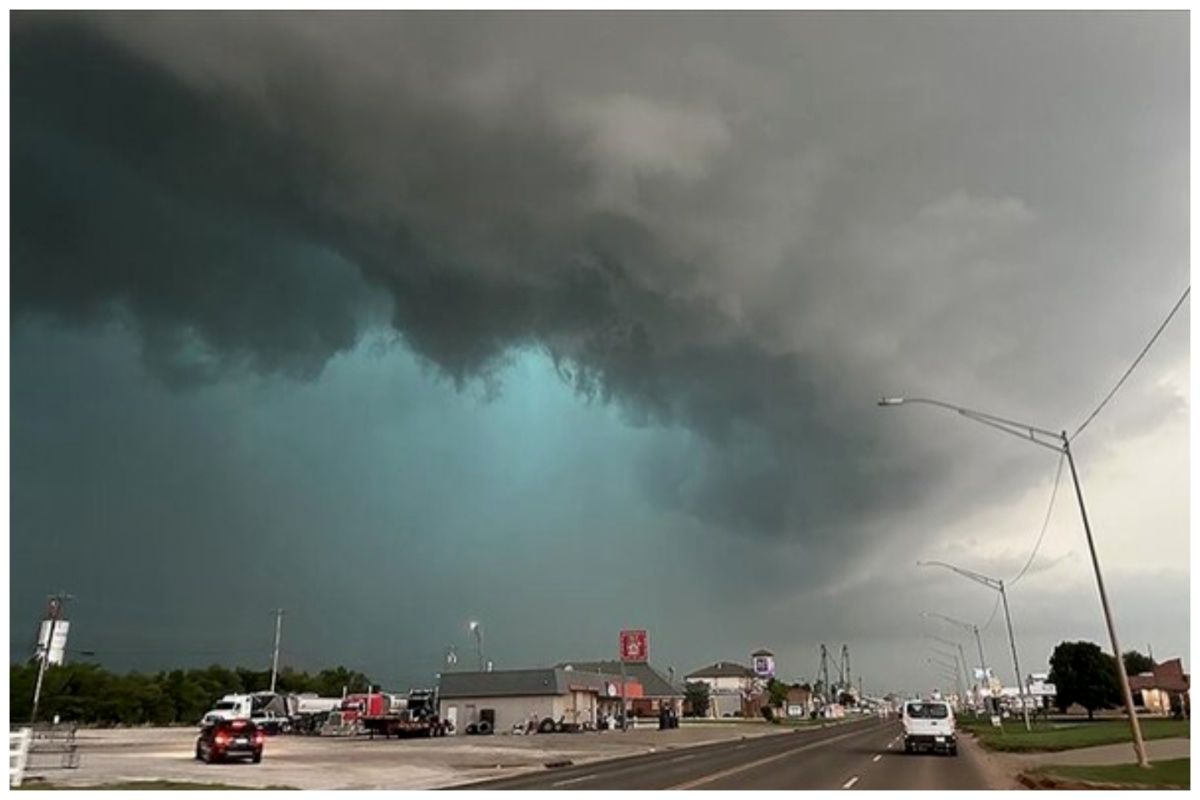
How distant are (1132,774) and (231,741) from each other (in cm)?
3170

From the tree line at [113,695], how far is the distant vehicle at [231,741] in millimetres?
79076

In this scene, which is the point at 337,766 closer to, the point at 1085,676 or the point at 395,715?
the point at 395,715

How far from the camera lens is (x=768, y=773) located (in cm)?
3397

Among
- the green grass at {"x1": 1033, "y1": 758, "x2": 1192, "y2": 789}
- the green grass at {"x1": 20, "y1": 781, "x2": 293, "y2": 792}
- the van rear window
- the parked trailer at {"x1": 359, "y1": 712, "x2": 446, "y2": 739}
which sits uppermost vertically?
the parked trailer at {"x1": 359, "y1": 712, "x2": 446, "y2": 739}

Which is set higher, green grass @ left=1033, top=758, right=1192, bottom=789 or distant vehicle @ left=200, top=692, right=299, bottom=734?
distant vehicle @ left=200, top=692, right=299, bottom=734

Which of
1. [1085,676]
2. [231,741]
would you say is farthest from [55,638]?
[1085,676]

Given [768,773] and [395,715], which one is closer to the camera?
[768,773]

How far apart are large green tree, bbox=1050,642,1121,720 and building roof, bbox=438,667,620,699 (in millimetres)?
60732

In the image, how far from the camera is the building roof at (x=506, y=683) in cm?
9300

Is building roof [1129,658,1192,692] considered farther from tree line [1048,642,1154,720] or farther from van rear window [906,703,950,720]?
van rear window [906,703,950,720]

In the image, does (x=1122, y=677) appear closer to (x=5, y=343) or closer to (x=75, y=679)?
(x=5, y=343)

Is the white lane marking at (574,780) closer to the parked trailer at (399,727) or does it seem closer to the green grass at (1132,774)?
the green grass at (1132,774)

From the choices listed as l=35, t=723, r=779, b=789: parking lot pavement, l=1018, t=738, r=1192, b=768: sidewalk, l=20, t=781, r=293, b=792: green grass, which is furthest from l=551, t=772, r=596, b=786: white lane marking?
l=1018, t=738, r=1192, b=768: sidewalk

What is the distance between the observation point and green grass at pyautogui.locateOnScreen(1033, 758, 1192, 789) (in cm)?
2623
